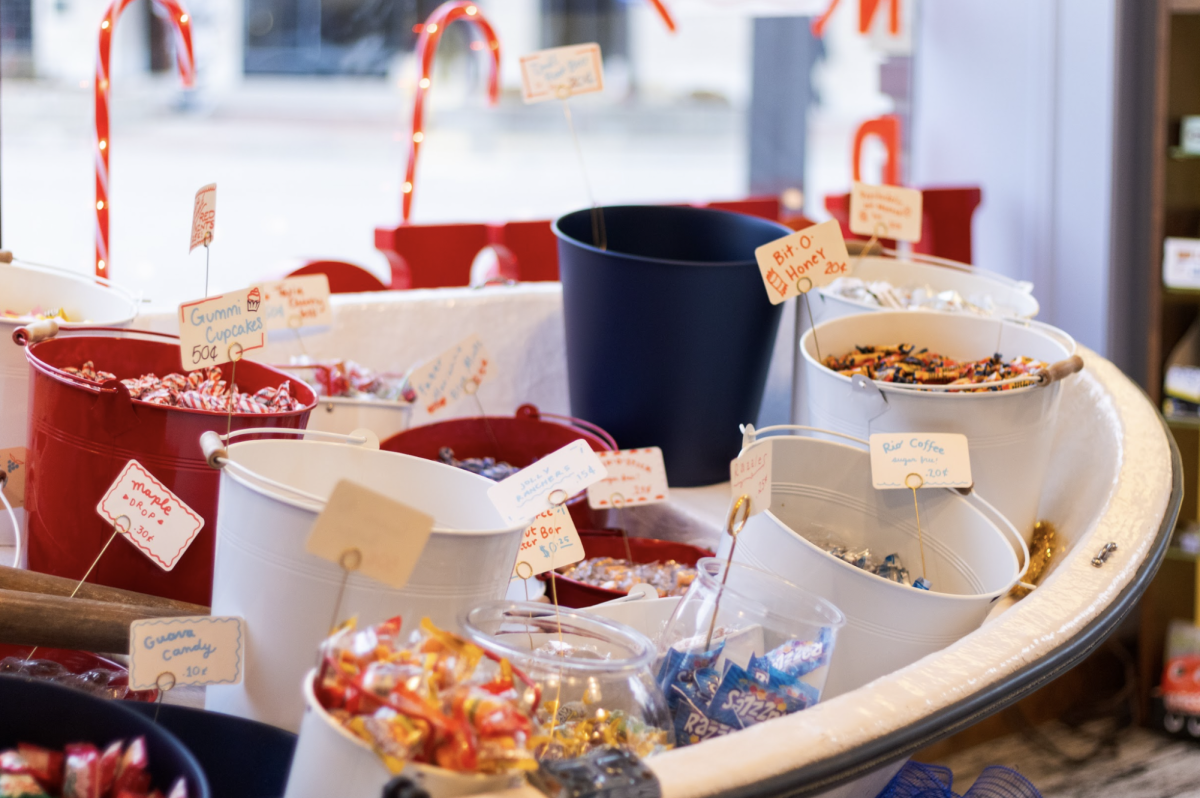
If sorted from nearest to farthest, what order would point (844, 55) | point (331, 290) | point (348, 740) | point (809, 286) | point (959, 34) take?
1. point (348, 740)
2. point (809, 286)
3. point (331, 290)
4. point (959, 34)
5. point (844, 55)

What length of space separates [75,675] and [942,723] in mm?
937

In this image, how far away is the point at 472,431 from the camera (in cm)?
186

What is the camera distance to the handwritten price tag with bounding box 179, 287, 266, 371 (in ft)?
4.19

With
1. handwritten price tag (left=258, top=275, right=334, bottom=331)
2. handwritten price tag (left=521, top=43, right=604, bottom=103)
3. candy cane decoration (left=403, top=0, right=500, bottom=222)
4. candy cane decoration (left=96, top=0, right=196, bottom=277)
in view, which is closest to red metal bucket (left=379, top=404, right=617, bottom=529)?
handwritten price tag (left=258, top=275, right=334, bottom=331)

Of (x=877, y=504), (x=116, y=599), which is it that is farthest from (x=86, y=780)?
(x=877, y=504)

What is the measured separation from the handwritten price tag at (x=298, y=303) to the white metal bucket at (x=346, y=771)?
120cm

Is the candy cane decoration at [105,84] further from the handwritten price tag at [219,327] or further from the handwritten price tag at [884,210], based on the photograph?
the handwritten price tag at [884,210]

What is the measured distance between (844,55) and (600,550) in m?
4.14

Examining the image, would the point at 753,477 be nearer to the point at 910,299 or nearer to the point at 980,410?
the point at 980,410

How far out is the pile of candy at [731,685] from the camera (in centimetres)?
108

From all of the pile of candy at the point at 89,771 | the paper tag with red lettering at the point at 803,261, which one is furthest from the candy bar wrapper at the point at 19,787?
the paper tag with red lettering at the point at 803,261

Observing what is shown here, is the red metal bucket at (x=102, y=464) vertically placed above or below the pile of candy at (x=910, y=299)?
below

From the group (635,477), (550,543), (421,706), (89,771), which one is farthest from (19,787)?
(635,477)

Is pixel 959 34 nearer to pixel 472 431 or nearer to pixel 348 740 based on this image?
pixel 472 431
